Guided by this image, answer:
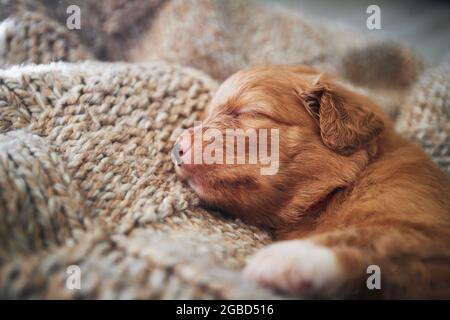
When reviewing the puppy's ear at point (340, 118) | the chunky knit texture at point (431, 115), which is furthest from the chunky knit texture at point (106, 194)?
the chunky knit texture at point (431, 115)

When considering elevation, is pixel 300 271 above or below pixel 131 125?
below

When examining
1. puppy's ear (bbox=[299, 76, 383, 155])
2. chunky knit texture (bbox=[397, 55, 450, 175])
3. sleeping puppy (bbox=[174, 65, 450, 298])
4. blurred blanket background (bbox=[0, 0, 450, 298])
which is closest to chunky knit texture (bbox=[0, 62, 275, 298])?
blurred blanket background (bbox=[0, 0, 450, 298])

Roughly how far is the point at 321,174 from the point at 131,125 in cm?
75

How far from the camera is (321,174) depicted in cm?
133

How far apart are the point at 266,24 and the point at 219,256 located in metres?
1.95

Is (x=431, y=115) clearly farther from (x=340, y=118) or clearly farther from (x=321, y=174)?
(x=321, y=174)

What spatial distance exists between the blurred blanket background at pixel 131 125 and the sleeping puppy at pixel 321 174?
0.42 feet

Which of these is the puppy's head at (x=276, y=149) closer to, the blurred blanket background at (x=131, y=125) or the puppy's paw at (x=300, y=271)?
the blurred blanket background at (x=131, y=125)

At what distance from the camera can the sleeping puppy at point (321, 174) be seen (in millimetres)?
1069

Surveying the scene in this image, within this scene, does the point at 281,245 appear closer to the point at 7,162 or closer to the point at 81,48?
the point at 7,162

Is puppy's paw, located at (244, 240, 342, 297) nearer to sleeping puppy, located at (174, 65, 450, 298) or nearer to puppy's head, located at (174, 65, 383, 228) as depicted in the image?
sleeping puppy, located at (174, 65, 450, 298)

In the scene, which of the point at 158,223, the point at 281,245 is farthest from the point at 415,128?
the point at 158,223

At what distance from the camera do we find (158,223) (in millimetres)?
1174

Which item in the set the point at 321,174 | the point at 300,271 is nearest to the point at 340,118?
the point at 321,174
